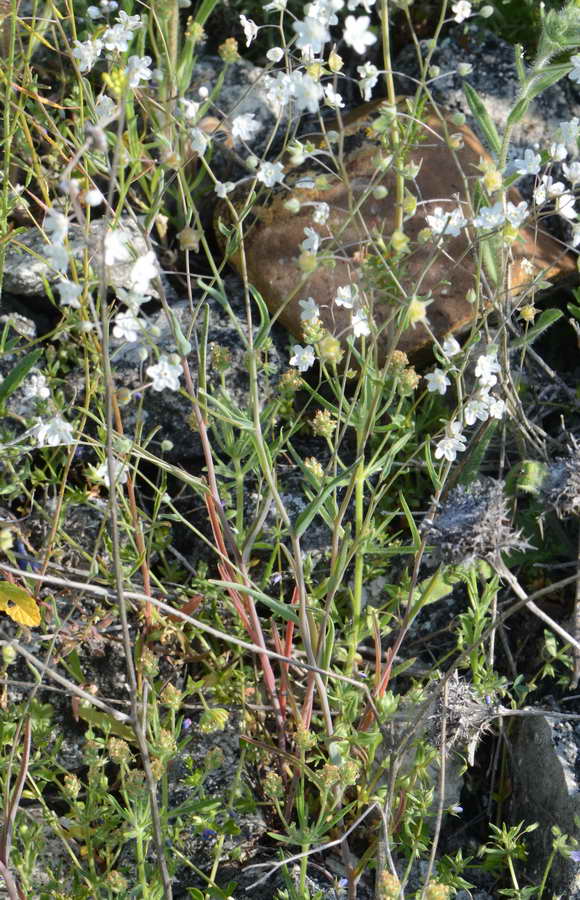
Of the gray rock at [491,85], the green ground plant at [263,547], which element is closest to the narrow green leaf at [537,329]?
the green ground plant at [263,547]

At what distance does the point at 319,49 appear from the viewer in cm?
142

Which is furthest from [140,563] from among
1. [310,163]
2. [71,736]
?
[310,163]

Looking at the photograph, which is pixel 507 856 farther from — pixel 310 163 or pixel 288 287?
pixel 310 163

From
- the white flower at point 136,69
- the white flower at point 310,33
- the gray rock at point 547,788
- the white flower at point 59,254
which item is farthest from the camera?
the gray rock at point 547,788

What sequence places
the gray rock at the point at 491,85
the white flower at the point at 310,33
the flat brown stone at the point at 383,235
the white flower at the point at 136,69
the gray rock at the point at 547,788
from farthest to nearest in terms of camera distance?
the gray rock at the point at 491,85 → the flat brown stone at the point at 383,235 → the gray rock at the point at 547,788 → the white flower at the point at 136,69 → the white flower at the point at 310,33

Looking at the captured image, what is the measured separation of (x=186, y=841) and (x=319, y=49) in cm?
158

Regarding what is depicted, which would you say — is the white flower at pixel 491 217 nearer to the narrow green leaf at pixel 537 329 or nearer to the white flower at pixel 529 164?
the white flower at pixel 529 164

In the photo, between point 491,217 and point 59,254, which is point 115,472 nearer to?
point 59,254

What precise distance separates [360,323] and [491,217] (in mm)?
278

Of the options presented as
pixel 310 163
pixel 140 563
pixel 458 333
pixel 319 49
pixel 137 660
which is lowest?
pixel 137 660

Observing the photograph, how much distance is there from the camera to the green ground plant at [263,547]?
151cm

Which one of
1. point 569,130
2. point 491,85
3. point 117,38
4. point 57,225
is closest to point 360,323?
point 569,130

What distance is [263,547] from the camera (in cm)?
217

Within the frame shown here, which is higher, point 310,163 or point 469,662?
point 310,163
